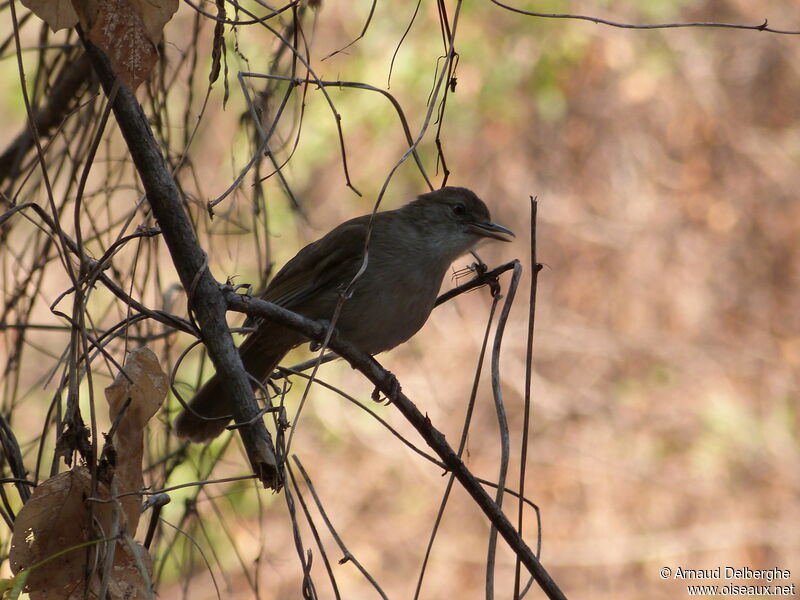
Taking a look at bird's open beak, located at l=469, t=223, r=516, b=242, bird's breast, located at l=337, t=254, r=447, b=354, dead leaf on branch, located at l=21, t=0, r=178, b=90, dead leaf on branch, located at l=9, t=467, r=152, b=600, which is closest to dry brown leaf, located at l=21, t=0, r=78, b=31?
dead leaf on branch, located at l=21, t=0, r=178, b=90

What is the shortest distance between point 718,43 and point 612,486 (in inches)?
175

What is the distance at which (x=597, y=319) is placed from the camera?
31.2 ft

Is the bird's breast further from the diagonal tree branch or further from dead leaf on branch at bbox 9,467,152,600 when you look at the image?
dead leaf on branch at bbox 9,467,152,600

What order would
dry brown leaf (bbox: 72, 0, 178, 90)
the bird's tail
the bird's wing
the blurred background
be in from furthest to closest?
1. the blurred background
2. the bird's wing
3. the bird's tail
4. dry brown leaf (bbox: 72, 0, 178, 90)

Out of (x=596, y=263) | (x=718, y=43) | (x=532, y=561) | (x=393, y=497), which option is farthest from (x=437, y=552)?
(x=532, y=561)

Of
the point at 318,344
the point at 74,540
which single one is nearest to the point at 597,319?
the point at 318,344

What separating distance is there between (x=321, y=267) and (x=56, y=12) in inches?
92.8

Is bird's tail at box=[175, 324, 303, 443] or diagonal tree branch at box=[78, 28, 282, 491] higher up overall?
bird's tail at box=[175, 324, 303, 443]

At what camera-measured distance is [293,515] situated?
1.95 meters

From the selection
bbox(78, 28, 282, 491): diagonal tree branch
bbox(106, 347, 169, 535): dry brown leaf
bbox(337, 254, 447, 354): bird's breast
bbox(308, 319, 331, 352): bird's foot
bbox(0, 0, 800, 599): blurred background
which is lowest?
bbox(106, 347, 169, 535): dry brown leaf

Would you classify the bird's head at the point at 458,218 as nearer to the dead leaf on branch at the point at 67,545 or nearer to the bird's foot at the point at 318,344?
the bird's foot at the point at 318,344

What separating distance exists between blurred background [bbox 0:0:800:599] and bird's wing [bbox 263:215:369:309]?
398 centimetres

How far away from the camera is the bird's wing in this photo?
412cm

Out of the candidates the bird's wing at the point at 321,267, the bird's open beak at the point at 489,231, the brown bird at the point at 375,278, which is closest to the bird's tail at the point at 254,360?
the brown bird at the point at 375,278
